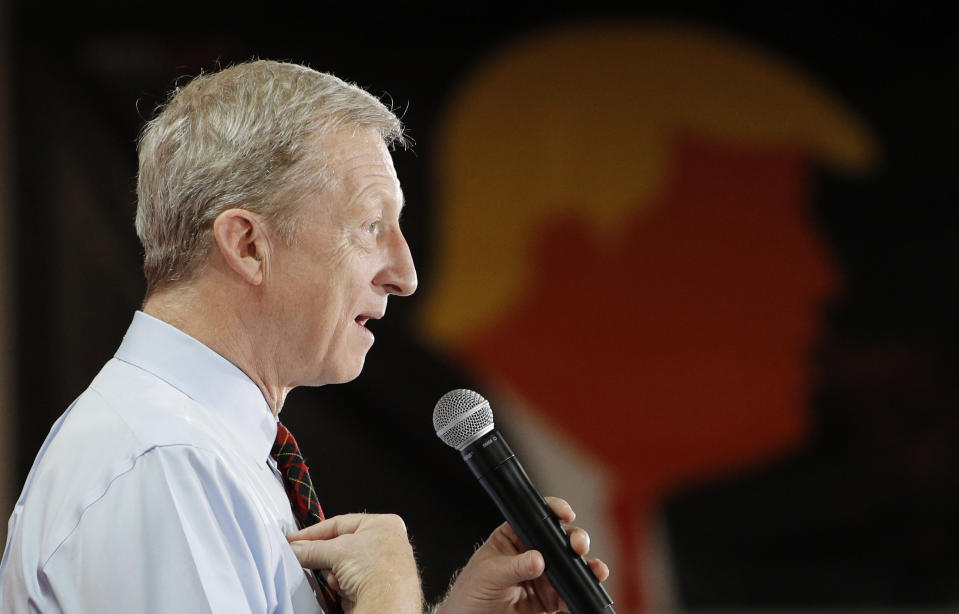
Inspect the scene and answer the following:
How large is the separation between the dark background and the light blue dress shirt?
199 centimetres

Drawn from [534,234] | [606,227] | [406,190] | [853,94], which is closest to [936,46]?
[853,94]

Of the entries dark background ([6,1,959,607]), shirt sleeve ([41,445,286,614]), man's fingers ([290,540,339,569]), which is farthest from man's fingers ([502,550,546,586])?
dark background ([6,1,959,607])

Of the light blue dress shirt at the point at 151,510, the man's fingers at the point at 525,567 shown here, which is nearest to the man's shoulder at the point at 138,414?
the light blue dress shirt at the point at 151,510

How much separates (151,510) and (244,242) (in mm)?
360

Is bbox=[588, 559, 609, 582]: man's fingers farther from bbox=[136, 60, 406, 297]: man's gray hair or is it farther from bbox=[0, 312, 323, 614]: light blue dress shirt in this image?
bbox=[136, 60, 406, 297]: man's gray hair

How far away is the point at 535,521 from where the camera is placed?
1287mm

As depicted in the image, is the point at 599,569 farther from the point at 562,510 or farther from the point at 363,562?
the point at 363,562

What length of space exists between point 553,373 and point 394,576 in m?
2.08

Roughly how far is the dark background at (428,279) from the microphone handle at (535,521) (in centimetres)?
187

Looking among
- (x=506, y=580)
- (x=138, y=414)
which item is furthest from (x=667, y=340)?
(x=138, y=414)

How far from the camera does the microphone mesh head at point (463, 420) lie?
1.29 m

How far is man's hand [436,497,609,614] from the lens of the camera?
1311 mm

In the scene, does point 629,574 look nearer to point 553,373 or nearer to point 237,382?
point 553,373

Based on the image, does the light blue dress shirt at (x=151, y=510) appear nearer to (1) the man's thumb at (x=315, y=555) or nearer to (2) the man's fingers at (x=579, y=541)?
(1) the man's thumb at (x=315, y=555)
